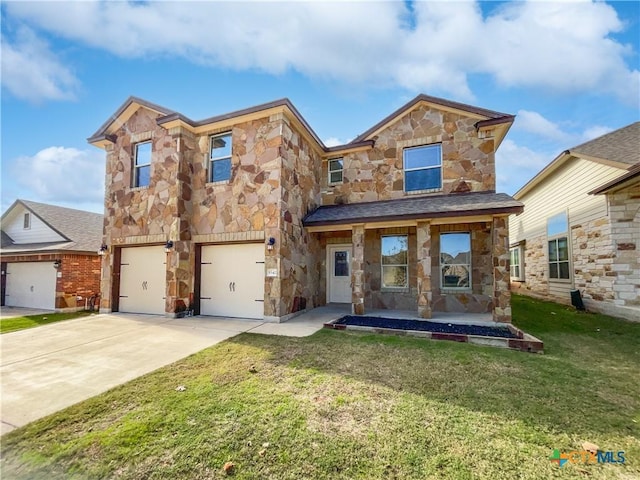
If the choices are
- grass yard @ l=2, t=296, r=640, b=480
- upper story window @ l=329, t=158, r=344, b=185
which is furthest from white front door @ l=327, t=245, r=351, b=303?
grass yard @ l=2, t=296, r=640, b=480

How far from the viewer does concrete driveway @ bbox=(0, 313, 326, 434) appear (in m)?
3.67

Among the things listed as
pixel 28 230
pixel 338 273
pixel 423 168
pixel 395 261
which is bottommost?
pixel 338 273

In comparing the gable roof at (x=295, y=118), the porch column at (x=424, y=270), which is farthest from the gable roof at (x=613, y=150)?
the porch column at (x=424, y=270)

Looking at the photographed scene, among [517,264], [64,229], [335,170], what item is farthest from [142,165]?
[517,264]

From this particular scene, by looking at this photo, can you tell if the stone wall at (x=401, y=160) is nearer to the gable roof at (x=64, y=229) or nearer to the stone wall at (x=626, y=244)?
the stone wall at (x=626, y=244)

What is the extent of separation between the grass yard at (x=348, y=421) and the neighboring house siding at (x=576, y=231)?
240 inches

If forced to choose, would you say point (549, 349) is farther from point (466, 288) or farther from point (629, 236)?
point (629, 236)

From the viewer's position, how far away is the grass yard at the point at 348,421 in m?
2.40

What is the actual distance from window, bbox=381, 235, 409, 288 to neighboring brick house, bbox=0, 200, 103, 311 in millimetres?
12661

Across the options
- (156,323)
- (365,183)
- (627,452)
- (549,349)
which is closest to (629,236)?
(549,349)

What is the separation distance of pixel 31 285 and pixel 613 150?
23.6m

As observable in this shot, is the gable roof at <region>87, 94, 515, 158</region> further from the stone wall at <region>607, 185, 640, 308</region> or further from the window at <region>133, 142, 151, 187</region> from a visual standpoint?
the stone wall at <region>607, 185, 640, 308</region>

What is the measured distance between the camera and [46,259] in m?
12.1

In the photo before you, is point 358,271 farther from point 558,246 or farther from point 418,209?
point 558,246
